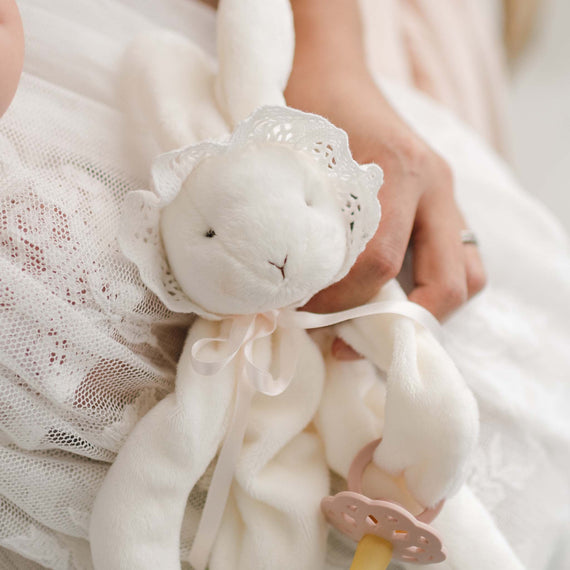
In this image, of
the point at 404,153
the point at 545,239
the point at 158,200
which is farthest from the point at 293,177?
the point at 545,239

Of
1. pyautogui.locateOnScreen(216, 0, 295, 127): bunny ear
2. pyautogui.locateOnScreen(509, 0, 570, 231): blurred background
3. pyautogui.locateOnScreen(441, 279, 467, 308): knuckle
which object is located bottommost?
pyautogui.locateOnScreen(509, 0, 570, 231): blurred background

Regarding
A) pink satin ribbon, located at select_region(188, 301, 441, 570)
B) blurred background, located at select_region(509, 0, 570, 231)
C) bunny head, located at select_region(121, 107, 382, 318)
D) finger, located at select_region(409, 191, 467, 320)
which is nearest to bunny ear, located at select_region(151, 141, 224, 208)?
bunny head, located at select_region(121, 107, 382, 318)

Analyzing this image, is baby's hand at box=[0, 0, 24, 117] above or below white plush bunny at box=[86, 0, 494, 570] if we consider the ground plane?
above

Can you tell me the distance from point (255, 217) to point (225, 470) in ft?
0.68

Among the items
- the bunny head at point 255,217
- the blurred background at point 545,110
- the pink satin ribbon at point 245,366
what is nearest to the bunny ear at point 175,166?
the bunny head at point 255,217

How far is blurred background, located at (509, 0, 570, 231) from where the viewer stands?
1.99m

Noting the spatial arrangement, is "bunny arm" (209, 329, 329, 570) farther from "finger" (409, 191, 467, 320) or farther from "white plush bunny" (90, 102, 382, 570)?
"finger" (409, 191, 467, 320)

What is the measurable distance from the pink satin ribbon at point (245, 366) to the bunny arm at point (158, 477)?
2cm

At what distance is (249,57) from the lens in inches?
20.5

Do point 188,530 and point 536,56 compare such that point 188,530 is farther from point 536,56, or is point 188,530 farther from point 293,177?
point 536,56

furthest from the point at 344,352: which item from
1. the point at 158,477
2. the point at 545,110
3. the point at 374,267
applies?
the point at 545,110

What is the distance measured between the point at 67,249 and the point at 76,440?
0.15 metres

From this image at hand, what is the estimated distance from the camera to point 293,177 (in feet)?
1.46

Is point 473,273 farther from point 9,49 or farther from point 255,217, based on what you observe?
point 9,49
